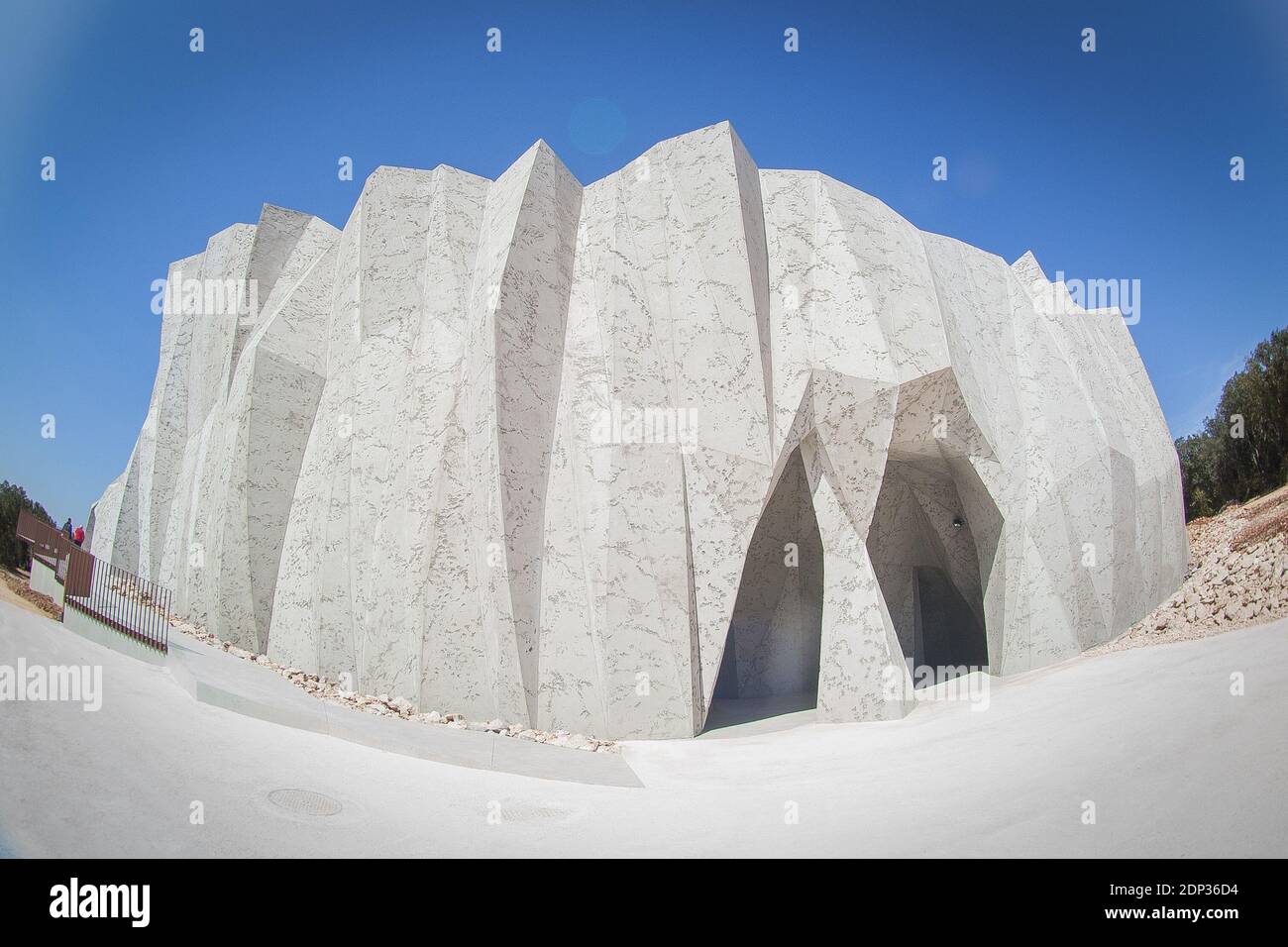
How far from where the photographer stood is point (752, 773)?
909 centimetres

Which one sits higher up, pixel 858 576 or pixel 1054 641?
pixel 858 576

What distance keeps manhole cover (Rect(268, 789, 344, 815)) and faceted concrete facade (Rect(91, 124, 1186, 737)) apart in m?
6.17

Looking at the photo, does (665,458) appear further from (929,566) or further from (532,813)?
(929,566)

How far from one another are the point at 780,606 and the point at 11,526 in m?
19.3

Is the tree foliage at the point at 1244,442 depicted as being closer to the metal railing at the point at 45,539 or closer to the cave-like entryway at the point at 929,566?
the cave-like entryway at the point at 929,566

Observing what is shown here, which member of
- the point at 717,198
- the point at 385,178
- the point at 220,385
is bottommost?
the point at 220,385

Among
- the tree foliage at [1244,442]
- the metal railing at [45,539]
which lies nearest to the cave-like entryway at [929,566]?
the tree foliage at [1244,442]

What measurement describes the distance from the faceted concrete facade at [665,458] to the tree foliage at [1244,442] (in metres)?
3.87

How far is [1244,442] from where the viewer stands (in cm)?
2691

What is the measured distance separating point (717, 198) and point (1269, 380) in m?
15.9

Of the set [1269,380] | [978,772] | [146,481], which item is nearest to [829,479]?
[978,772]

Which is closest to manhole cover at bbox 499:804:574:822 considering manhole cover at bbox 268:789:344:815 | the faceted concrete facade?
manhole cover at bbox 268:789:344:815

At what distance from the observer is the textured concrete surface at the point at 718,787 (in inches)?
180

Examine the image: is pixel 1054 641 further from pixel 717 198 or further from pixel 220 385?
pixel 220 385
